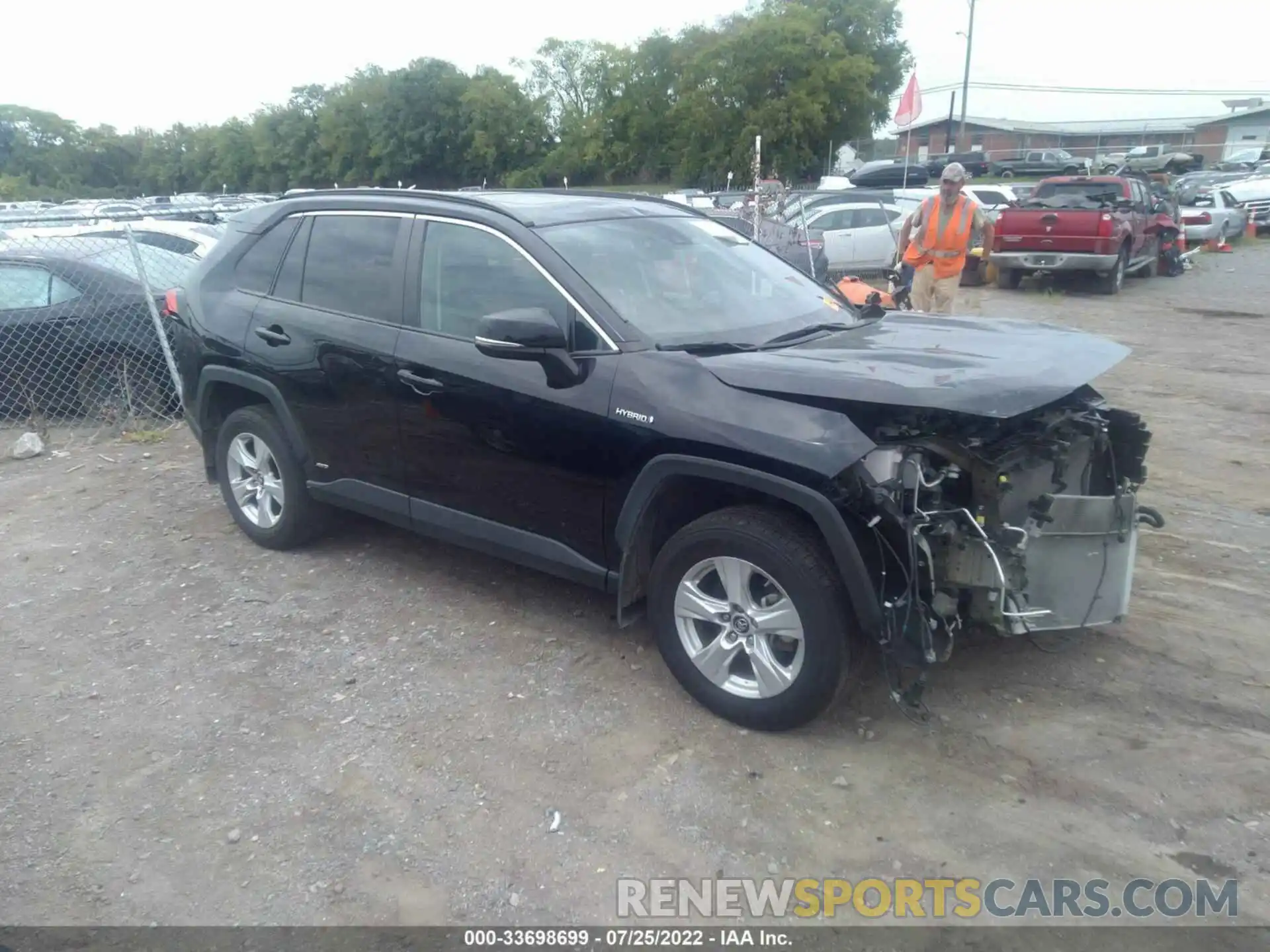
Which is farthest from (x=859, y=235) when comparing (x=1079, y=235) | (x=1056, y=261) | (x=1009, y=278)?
(x=1079, y=235)

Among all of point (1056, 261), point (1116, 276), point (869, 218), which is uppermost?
point (869, 218)

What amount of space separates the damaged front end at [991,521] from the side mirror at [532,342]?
114cm

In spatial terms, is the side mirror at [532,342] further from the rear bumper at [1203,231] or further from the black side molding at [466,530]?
the rear bumper at [1203,231]

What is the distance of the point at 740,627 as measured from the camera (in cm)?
374

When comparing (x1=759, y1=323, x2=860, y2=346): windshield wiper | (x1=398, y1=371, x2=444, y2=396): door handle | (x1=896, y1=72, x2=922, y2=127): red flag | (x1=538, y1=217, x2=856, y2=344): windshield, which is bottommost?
(x1=398, y1=371, x2=444, y2=396): door handle

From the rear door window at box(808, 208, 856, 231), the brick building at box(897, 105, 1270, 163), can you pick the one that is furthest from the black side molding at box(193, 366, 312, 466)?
the brick building at box(897, 105, 1270, 163)

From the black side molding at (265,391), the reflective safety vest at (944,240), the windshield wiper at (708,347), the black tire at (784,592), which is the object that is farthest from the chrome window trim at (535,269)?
the reflective safety vest at (944,240)

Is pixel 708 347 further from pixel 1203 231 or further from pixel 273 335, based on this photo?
pixel 1203 231

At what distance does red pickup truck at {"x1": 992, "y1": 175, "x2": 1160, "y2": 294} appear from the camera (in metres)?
15.2

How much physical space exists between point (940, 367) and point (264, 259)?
3.58 m

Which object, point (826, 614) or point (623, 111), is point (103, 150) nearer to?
point (623, 111)

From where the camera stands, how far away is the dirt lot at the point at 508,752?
125 inches

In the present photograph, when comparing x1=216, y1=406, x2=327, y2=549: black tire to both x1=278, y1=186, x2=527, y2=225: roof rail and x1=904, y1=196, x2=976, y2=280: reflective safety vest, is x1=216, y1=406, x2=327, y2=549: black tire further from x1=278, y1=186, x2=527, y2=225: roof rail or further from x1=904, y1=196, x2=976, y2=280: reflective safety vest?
x1=904, y1=196, x2=976, y2=280: reflective safety vest

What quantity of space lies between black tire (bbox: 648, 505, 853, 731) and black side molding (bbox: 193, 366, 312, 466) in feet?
7.23
